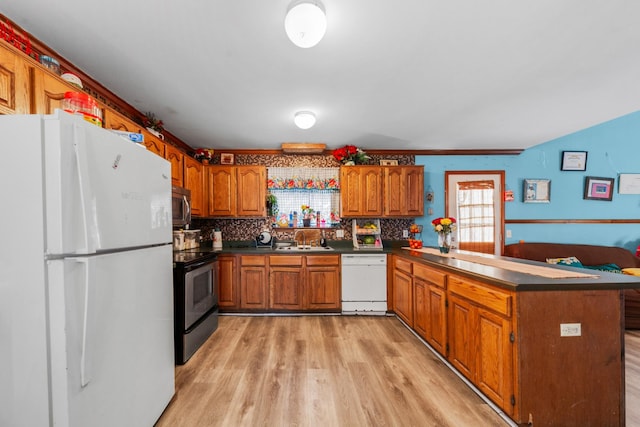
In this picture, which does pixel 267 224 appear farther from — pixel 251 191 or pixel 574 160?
pixel 574 160

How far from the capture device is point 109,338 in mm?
1223

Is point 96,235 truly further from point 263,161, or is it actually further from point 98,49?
point 263,161

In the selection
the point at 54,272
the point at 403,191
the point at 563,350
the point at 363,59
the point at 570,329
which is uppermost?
the point at 363,59

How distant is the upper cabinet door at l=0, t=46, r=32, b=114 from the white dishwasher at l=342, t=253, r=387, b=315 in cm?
319

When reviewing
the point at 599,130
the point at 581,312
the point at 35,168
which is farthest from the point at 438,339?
the point at 599,130

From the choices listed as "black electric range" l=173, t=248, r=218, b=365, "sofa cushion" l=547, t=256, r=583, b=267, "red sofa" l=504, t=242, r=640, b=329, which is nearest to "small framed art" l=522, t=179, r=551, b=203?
"red sofa" l=504, t=242, r=640, b=329

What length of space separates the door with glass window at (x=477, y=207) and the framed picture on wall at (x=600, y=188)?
139cm

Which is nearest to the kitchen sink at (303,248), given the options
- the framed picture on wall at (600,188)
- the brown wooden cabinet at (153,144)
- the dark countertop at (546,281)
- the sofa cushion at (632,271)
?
the brown wooden cabinet at (153,144)

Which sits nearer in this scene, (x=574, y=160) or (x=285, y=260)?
(x=285, y=260)

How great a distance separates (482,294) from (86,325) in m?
2.25

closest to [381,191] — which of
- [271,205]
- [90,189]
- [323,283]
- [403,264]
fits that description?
[403,264]

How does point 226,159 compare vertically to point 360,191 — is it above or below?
above

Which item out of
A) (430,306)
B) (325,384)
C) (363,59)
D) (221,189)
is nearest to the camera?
(363,59)

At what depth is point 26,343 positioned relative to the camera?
3.42ft
